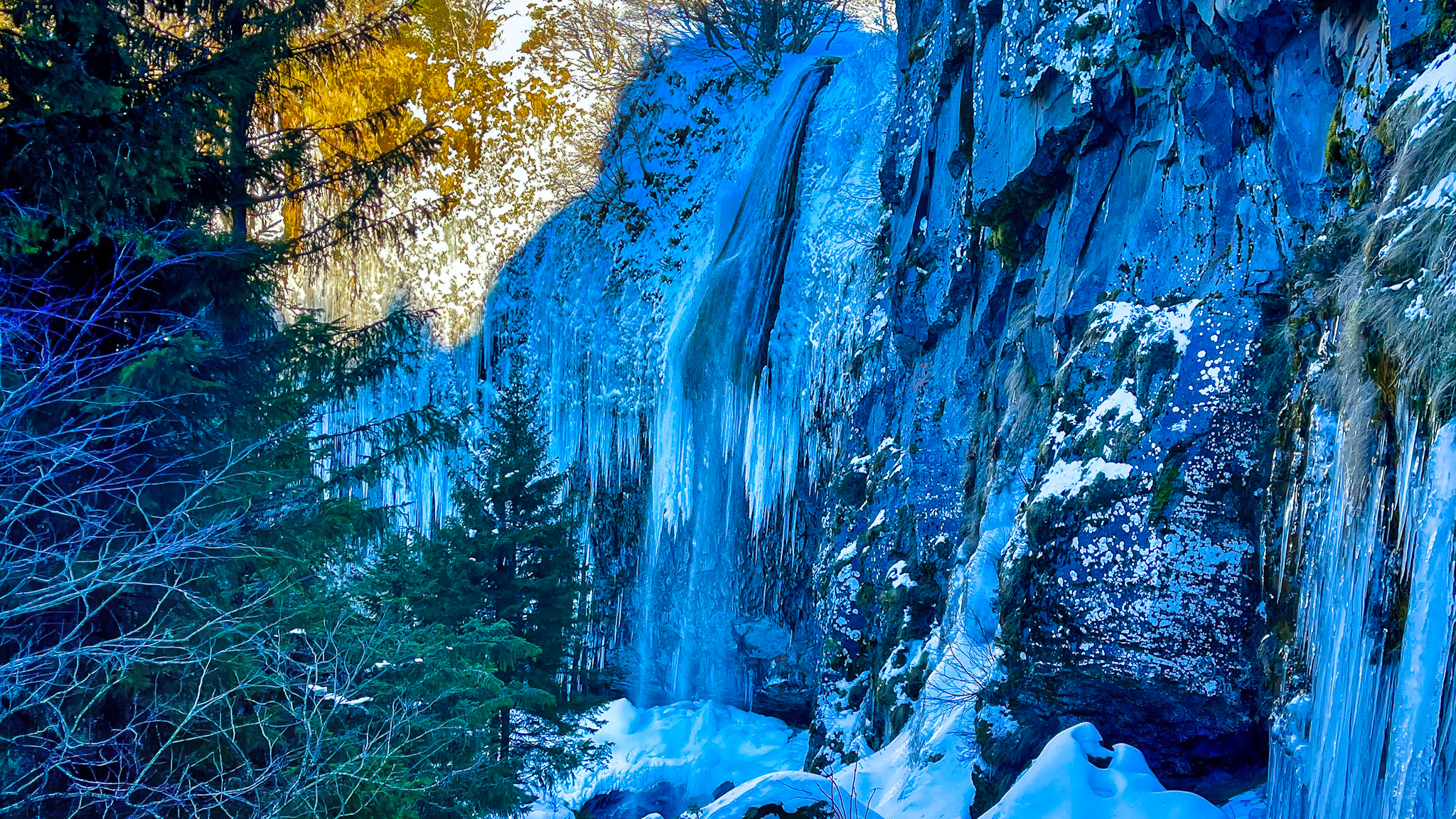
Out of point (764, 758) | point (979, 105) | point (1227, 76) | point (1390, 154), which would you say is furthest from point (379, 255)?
point (1390, 154)

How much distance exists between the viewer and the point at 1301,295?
5.75 m

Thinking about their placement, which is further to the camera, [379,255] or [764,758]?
[379,255]

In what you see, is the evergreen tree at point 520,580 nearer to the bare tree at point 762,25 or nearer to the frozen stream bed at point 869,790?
the frozen stream bed at point 869,790

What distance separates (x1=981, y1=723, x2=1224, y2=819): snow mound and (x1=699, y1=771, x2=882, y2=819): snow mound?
2.67 ft

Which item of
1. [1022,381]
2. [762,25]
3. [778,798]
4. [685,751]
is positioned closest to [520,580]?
[685,751]

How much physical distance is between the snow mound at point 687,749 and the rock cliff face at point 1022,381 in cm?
60

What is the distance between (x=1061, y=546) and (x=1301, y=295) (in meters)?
1.99

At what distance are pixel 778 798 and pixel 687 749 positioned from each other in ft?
30.0

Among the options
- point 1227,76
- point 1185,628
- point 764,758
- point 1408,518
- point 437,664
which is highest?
point 1227,76

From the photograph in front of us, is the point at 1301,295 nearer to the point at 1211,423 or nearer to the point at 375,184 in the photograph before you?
the point at 1211,423

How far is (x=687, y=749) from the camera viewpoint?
1419 centimetres

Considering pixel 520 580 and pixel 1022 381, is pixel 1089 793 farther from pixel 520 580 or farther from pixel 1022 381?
pixel 520 580

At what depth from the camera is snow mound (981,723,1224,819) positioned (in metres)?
4.86

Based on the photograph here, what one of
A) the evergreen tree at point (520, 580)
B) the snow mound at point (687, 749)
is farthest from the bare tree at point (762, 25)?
the snow mound at point (687, 749)
